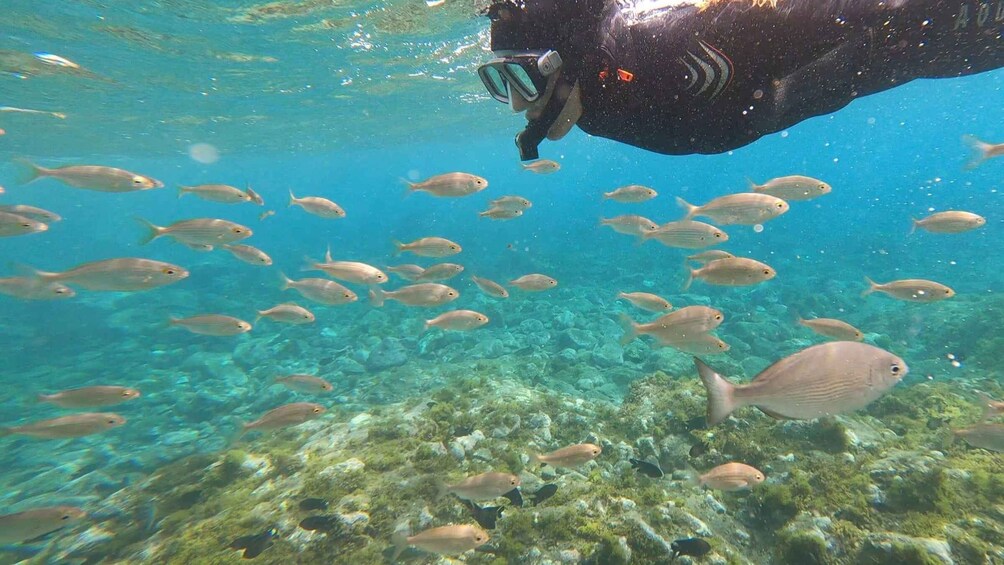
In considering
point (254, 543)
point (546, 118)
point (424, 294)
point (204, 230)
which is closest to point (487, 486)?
point (254, 543)

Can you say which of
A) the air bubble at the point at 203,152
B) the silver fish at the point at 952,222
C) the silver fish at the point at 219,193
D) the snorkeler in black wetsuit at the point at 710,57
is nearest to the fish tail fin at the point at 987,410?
the silver fish at the point at 952,222

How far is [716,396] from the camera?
2.63 meters

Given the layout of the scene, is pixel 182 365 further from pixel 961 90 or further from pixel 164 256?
pixel 961 90

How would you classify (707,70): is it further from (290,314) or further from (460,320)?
(290,314)

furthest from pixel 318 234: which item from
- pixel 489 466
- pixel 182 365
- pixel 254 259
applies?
pixel 489 466

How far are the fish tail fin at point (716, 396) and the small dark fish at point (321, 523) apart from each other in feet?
11.5

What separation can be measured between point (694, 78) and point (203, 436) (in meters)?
11.5

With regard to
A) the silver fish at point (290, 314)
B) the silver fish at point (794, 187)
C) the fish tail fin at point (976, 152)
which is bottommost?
the silver fish at point (290, 314)

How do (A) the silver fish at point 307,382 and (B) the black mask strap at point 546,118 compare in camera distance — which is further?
(A) the silver fish at point 307,382

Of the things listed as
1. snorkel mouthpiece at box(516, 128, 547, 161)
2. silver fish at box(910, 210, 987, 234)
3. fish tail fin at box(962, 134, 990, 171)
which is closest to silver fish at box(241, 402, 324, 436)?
snorkel mouthpiece at box(516, 128, 547, 161)

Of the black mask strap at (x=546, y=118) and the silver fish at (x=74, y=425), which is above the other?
the black mask strap at (x=546, y=118)

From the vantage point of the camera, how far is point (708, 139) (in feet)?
6.81

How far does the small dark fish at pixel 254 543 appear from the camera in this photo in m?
3.76

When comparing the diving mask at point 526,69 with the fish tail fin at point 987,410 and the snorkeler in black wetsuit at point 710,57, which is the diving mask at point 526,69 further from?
the fish tail fin at point 987,410
